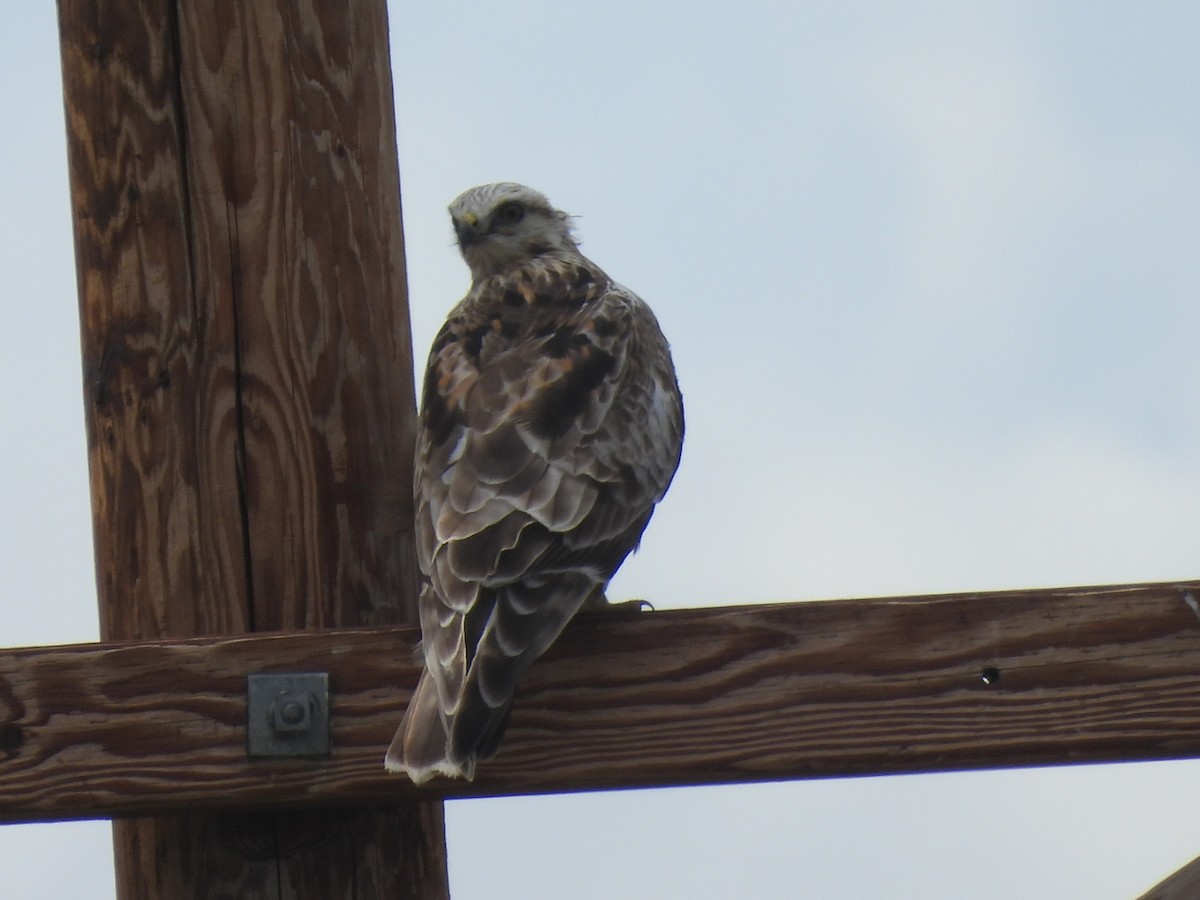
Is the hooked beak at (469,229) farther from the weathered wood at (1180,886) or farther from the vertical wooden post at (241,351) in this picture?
the weathered wood at (1180,886)

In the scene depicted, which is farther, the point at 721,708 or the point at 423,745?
the point at 721,708

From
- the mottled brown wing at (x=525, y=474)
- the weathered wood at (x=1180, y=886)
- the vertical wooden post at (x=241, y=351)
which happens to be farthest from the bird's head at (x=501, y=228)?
the weathered wood at (x=1180, y=886)

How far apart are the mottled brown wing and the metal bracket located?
212mm

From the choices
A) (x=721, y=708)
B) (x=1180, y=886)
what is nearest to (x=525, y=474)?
(x=721, y=708)

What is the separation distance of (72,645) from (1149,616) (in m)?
1.82

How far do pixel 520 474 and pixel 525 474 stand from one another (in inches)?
0.4

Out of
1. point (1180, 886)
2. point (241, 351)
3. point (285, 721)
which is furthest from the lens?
point (241, 351)

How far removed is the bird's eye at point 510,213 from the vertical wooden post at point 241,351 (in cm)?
172

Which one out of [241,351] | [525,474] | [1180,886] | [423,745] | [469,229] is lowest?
[1180,886]

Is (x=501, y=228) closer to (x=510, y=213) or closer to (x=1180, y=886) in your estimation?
(x=510, y=213)

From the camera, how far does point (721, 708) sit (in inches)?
130

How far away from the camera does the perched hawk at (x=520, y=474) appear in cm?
332

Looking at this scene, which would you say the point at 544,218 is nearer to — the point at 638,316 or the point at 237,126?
the point at 638,316

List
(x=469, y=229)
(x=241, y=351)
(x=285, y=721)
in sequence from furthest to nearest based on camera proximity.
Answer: (x=469, y=229) < (x=241, y=351) < (x=285, y=721)
